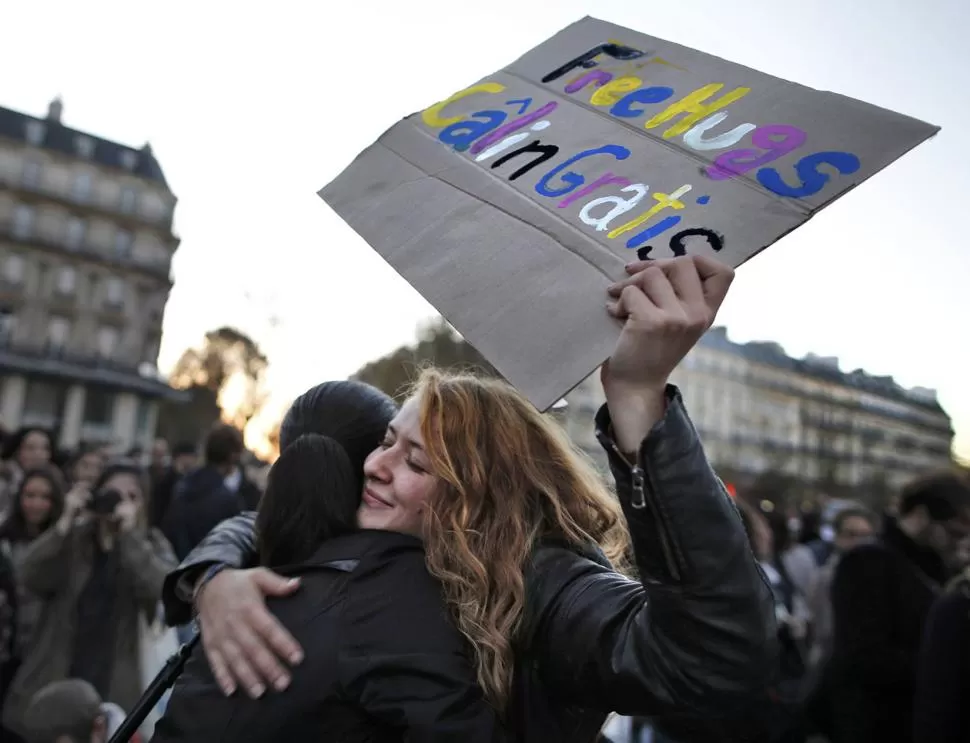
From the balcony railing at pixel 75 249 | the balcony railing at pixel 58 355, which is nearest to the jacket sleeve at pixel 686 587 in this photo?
the balcony railing at pixel 58 355

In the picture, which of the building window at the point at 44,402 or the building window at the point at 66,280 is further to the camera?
the building window at the point at 66,280

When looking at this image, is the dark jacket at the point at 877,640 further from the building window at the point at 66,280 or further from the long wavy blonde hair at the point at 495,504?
the building window at the point at 66,280

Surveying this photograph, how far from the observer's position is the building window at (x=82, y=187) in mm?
49009

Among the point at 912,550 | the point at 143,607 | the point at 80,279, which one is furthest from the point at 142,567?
the point at 80,279

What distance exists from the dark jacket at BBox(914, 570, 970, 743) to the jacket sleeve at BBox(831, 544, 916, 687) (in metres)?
1.10

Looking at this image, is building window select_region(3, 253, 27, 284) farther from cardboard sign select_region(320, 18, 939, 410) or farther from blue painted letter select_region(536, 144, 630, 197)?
blue painted letter select_region(536, 144, 630, 197)

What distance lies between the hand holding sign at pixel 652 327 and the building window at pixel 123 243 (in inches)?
2067

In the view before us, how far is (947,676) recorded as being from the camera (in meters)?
2.45

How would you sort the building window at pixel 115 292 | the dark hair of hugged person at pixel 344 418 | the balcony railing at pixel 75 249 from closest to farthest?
the dark hair of hugged person at pixel 344 418 → the balcony railing at pixel 75 249 → the building window at pixel 115 292

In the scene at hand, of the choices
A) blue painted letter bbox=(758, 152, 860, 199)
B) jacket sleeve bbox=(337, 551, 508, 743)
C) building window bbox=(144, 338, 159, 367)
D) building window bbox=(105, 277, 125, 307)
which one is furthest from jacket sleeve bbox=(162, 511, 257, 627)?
building window bbox=(105, 277, 125, 307)

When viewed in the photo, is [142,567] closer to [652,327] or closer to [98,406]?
[652,327]

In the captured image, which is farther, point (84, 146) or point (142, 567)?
point (84, 146)

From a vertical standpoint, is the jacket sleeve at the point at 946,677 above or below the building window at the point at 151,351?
below

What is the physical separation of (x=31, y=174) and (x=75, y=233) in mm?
4018
